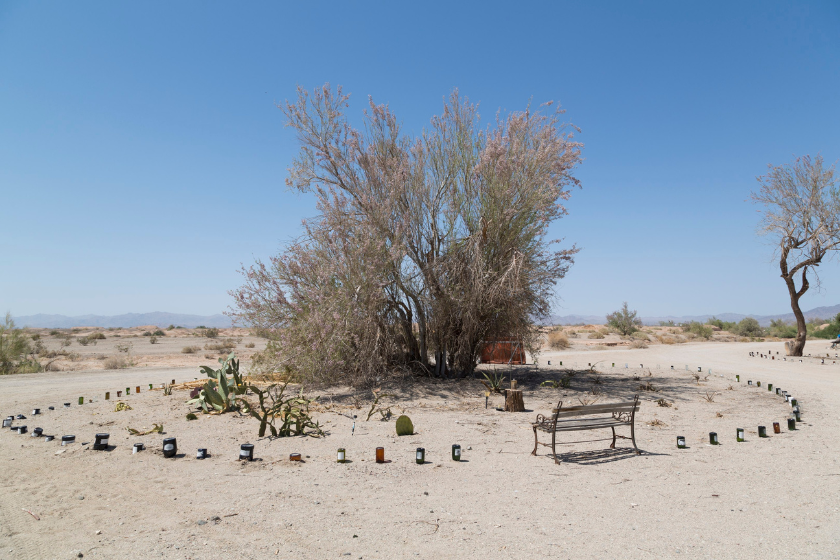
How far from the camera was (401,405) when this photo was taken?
32.3 ft

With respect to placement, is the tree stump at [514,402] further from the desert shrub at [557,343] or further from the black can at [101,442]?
the desert shrub at [557,343]

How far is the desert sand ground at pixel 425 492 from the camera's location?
373 cm

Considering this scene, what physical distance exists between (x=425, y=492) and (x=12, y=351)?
19429 millimetres

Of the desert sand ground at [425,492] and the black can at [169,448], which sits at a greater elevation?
the black can at [169,448]

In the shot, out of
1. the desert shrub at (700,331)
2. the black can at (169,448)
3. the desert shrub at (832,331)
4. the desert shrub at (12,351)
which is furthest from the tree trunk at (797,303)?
the desert shrub at (12,351)

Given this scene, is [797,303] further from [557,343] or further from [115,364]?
[115,364]

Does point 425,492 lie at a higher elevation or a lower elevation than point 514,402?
lower

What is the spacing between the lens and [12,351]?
17.3 m

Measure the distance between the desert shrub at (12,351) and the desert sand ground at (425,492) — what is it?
1102 centimetres

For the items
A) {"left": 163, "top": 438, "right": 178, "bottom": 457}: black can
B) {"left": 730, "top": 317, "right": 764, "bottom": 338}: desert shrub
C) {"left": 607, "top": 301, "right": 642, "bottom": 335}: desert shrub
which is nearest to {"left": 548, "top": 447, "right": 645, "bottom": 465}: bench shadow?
{"left": 163, "top": 438, "right": 178, "bottom": 457}: black can

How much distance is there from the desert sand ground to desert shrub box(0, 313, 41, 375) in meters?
11.0

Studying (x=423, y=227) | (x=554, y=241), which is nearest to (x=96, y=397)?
(x=423, y=227)

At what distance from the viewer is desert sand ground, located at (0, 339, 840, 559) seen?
3727 mm

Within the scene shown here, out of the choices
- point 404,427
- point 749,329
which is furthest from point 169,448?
point 749,329
